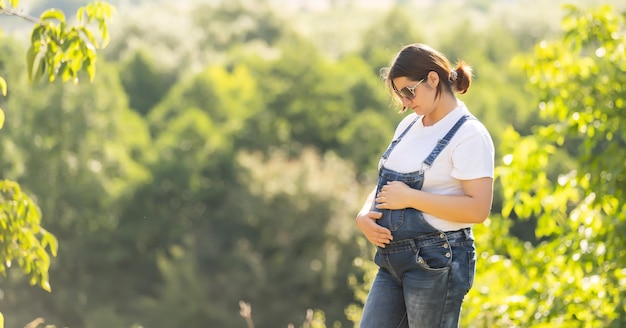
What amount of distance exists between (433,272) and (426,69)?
71cm

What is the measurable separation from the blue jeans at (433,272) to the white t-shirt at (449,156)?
68 millimetres

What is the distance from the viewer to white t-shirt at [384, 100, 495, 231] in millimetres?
3697

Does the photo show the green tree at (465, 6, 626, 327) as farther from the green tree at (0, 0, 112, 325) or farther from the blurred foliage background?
the blurred foliage background

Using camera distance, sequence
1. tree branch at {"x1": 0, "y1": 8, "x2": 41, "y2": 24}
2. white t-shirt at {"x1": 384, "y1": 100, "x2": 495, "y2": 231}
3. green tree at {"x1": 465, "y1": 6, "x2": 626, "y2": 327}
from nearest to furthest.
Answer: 1. white t-shirt at {"x1": 384, "y1": 100, "x2": 495, "y2": 231}
2. tree branch at {"x1": 0, "y1": 8, "x2": 41, "y2": 24}
3. green tree at {"x1": 465, "y1": 6, "x2": 626, "y2": 327}

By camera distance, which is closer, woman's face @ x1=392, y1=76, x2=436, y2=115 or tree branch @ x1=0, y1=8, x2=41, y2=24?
woman's face @ x1=392, y1=76, x2=436, y2=115

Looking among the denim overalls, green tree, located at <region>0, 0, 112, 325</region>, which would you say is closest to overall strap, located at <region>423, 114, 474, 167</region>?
the denim overalls

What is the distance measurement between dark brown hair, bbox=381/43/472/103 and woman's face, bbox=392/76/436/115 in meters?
0.02

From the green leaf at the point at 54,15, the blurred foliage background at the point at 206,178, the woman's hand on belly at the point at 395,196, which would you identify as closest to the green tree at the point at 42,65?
the green leaf at the point at 54,15

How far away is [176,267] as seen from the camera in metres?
40.0

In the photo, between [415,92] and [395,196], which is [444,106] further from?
[395,196]

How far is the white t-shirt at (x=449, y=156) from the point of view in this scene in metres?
3.70

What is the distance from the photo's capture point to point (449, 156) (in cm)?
376

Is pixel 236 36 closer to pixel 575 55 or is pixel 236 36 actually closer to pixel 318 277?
pixel 318 277

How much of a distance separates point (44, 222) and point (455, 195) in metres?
40.0
